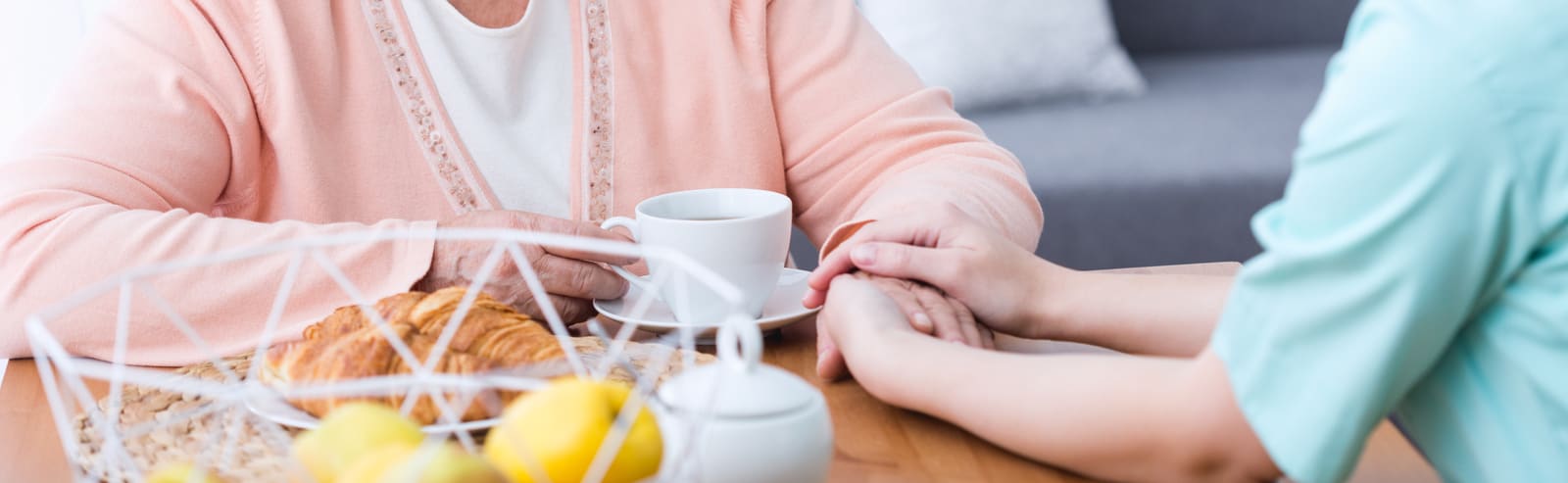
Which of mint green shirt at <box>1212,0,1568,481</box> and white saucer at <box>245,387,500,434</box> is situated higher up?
mint green shirt at <box>1212,0,1568,481</box>

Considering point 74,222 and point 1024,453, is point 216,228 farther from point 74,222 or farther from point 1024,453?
point 1024,453

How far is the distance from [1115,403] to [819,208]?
76 centimetres

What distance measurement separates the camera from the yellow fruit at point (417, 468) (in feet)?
1.38

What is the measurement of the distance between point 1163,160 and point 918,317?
155cm

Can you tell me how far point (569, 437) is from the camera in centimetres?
51

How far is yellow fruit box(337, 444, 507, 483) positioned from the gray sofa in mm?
1722

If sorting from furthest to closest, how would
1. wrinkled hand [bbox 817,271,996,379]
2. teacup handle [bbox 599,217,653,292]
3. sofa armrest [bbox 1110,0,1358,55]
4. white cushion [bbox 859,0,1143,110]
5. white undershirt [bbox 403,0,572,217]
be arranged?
sofa armrest [bbox 1110,0,1358,55]
white cushion [bbox 859,0,1143,110]
white undershirt [bbox 403,0,572,217]
teacup handle [bbox 599,217,653,292]
wrinkled hand [bbox 817,271,996,379]

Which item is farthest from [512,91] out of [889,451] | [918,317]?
[889,451]

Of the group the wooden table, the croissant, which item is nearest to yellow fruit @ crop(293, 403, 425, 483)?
the croissant

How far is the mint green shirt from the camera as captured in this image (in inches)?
20.4

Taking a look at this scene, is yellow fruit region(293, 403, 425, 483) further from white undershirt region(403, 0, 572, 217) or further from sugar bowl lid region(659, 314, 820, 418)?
white undershirt region(403, 0, 572, 217)

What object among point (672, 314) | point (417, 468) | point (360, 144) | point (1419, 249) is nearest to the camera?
point (417, 468)

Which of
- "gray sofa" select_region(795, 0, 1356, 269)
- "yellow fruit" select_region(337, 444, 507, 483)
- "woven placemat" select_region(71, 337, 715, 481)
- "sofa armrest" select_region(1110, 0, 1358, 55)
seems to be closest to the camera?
"yellow fruit" select_region(337, 444, 507, 483)

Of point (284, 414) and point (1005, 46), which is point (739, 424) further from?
point (1005, 46)
